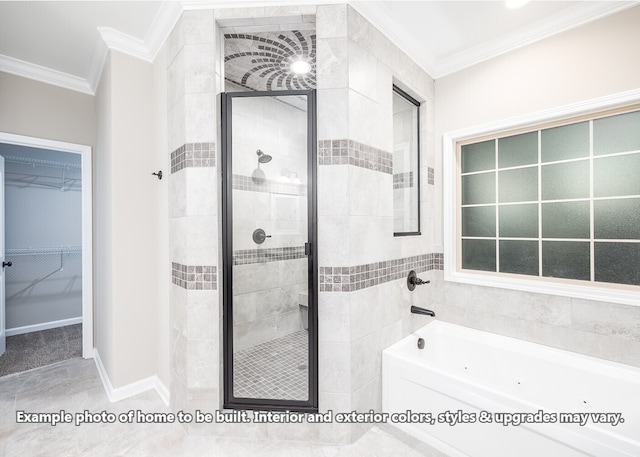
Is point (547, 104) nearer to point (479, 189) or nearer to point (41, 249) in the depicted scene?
point (479, 189)

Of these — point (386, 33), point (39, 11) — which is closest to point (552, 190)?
point (386, 33)

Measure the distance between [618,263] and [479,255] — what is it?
0.80m

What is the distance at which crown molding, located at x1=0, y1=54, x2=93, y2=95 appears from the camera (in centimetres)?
241

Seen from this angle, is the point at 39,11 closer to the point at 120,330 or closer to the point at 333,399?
the point at 120,330

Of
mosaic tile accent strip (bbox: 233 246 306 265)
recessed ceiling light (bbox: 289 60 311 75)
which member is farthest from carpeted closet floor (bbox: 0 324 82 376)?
recessed ceiling light (bbox: 289 60 311 75)

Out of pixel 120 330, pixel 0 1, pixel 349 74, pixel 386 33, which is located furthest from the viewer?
pixel 120 330

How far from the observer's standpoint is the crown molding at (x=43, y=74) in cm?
241

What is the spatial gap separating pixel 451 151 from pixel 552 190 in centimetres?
76

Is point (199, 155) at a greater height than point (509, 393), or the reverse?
point (199, 155)

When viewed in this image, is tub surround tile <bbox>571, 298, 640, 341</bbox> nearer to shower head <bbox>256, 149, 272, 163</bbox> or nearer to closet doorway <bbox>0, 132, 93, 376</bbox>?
shower head <bbox>256, 149, 272, 163</bbox>

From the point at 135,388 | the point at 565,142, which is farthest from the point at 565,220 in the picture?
the point at 135,388

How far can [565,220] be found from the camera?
2029mm

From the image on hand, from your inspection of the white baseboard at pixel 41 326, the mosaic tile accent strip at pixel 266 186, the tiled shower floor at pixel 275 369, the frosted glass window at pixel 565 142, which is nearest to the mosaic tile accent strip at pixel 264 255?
the mosaic tile accent strip at pixel 266 186

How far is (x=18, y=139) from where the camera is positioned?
247 centimetres
